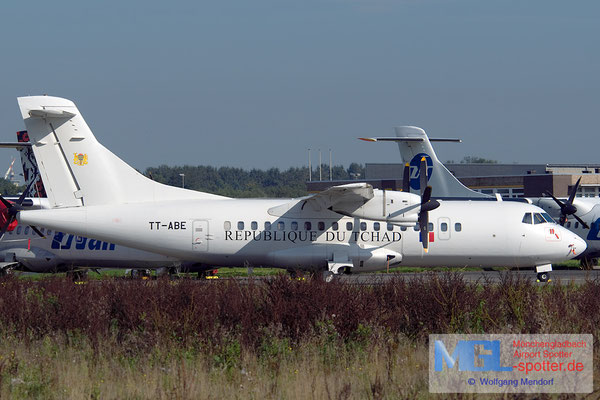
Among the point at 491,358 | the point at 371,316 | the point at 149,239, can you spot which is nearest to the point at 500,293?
the point at 371,316

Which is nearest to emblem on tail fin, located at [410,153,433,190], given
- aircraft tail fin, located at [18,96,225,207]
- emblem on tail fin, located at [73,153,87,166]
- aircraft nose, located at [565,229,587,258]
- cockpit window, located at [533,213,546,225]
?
cockpit window, located at [533,213,546,225]

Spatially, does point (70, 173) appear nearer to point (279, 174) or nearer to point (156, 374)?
point (156, 374)

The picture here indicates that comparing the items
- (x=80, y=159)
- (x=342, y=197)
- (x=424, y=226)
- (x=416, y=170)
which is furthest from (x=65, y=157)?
(x=416, y=170)

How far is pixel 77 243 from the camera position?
31141 mm

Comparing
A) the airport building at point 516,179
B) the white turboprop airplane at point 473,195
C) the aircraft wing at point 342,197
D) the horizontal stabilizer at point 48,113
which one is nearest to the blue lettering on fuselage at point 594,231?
the white turboprop airplane at point 473,195

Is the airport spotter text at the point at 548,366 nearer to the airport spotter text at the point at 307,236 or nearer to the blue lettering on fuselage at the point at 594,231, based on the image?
the airport spotter text at the point at 307,236

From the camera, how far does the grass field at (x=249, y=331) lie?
35.4 ft

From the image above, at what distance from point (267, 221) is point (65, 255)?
9.12 meters

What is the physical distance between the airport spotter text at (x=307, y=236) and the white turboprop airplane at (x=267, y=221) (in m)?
0.04

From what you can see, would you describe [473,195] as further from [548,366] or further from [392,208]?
[548,366]

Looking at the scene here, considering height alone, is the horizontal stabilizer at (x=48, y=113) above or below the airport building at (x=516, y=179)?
below

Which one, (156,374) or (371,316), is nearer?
(156,374)

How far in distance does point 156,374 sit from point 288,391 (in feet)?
7.21

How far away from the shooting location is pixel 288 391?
10.4 m
